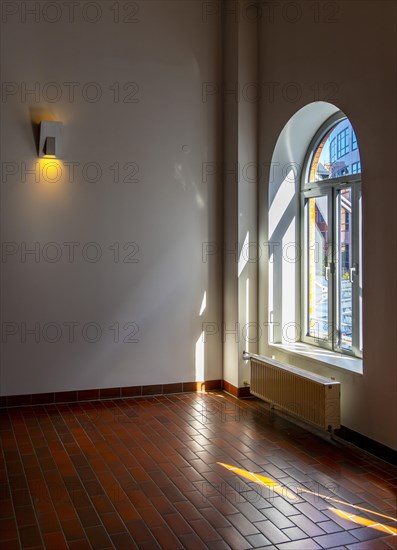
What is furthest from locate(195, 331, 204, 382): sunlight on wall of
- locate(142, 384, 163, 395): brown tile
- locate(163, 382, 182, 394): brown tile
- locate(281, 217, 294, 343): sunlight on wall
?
locate(281, 217, 294, 343): sunlight on wall

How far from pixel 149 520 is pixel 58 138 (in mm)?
3633

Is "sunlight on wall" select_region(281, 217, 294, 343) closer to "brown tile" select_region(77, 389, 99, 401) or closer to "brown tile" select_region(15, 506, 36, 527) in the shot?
"brown tile" select_region(77, 389, 99, 401)

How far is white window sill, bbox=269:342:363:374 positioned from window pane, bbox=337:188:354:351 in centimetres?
16

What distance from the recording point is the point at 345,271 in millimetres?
5555

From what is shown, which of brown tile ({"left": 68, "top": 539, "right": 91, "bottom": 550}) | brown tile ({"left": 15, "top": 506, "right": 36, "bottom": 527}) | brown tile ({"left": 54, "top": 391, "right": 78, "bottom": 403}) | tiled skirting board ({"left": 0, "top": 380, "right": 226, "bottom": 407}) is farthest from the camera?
brown tile ({"left": 54, "top": 391, "right": 78, "bottom": 403})

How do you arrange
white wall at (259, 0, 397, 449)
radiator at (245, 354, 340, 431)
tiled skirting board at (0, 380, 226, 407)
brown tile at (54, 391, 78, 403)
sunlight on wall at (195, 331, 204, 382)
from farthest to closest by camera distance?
sunlight on wall at (195, 331, 204, 382) → brown tile at (54, 391, 78, 403) → tiled skirting board at (0, 380, 226, 407) → radiator at (245, 354, 340, 431) → white wall at (259, 0, 397, 449)

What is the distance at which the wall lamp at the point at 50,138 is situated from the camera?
583 centimetres

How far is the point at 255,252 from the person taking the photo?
639 cm

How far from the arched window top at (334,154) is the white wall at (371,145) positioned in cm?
44

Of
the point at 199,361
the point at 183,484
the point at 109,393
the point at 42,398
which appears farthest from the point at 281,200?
the point at 183,484

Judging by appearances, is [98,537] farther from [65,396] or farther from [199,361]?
[199,361]

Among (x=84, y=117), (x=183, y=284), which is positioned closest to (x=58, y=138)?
(x=84, y=117)

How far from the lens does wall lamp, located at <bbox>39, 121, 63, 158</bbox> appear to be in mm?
5832

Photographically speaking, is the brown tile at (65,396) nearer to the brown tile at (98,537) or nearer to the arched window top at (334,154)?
the brown tile at (98,537)
